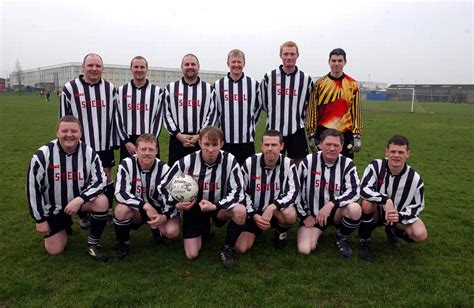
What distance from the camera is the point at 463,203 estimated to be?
5.31m

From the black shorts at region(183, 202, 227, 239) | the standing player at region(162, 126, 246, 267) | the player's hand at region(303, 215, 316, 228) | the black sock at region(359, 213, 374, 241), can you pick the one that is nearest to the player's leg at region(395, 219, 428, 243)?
the black sock at region(359, 213, 374, 241)

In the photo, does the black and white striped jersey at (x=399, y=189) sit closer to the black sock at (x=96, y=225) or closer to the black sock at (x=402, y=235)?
the black sock at (x=402, y=235)

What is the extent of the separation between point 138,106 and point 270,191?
5.89 feet

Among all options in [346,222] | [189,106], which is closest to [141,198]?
[189,106]

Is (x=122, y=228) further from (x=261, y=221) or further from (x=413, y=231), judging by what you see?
(x=413, y=231)

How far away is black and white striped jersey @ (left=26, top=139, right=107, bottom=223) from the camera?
3.46 m

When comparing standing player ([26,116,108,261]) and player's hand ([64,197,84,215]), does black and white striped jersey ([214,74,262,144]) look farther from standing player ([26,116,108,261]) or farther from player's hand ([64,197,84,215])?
player's hand ([64,197,84,215])

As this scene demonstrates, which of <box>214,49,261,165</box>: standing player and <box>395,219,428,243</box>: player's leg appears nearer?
<box>395,219,428,243</box>: player's leg

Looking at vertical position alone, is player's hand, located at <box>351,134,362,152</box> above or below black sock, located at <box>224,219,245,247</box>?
above

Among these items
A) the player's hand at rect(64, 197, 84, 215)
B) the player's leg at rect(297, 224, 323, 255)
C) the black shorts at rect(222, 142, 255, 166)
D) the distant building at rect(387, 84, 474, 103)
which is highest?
the distant building at rect(387, 84, 474, 103)

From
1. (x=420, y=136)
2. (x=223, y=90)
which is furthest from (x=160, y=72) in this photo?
(x=223, y=90)

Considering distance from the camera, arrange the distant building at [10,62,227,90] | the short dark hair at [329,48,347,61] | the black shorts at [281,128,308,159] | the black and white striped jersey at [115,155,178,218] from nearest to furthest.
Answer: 1. the black and white striped jersey at [115,155,178,218]
2. the short dark hair at [329,48,347,61]
3. the black shorts at [281,128,308,159]
4. the distant building at [10,62,227,90]

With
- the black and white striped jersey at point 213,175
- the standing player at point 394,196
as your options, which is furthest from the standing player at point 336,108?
the black and white striped jersey at point 213,175

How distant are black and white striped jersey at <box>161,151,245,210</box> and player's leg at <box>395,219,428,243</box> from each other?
4.88 ft
